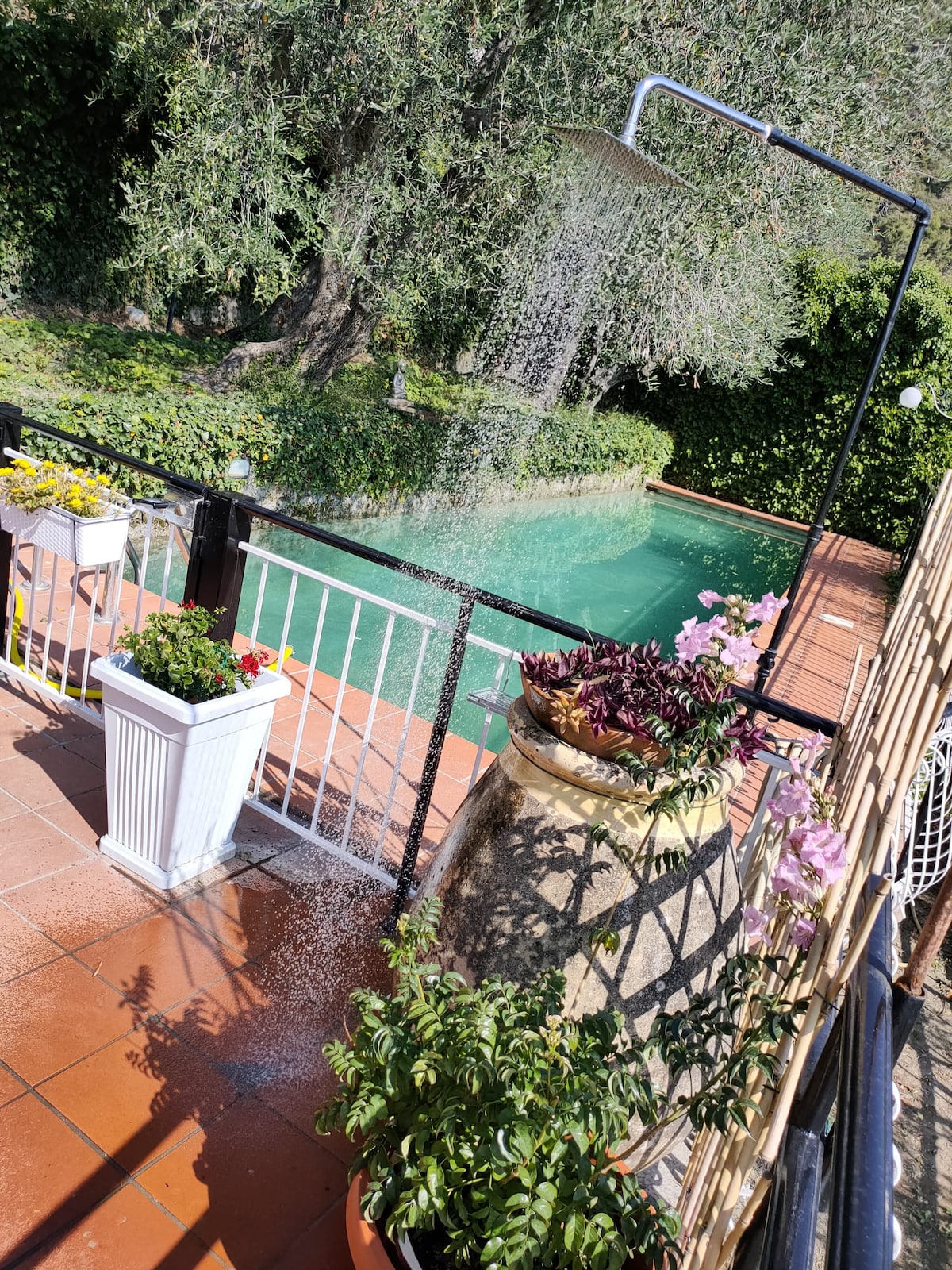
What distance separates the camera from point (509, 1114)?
1.23 m

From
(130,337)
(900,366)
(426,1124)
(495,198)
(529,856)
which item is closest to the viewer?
(426,1124)

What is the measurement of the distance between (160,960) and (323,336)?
981cm

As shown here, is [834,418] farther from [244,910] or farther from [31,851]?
[31,851]

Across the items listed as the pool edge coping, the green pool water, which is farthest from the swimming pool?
the pool edge coping

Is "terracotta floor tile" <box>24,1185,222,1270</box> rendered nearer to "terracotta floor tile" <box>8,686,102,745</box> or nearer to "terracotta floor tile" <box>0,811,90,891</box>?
"terracotta floor tile" <box>0,811,90,891</box>

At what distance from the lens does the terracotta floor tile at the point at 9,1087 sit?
1.87 meters

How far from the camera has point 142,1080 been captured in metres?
2.00

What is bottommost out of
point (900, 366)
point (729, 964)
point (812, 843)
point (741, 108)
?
point (729, 964)

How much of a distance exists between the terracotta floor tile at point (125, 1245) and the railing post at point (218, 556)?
1660 mm

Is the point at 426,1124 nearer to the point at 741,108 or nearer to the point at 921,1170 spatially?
the point at 921,1170

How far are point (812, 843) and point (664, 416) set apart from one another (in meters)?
16.8

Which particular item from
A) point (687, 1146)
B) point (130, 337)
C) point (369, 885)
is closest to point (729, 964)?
point (687, 1146)

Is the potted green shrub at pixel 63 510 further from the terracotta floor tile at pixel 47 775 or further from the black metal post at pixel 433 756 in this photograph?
the black metal post at pixel 433 756

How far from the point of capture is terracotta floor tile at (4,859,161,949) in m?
2.39
